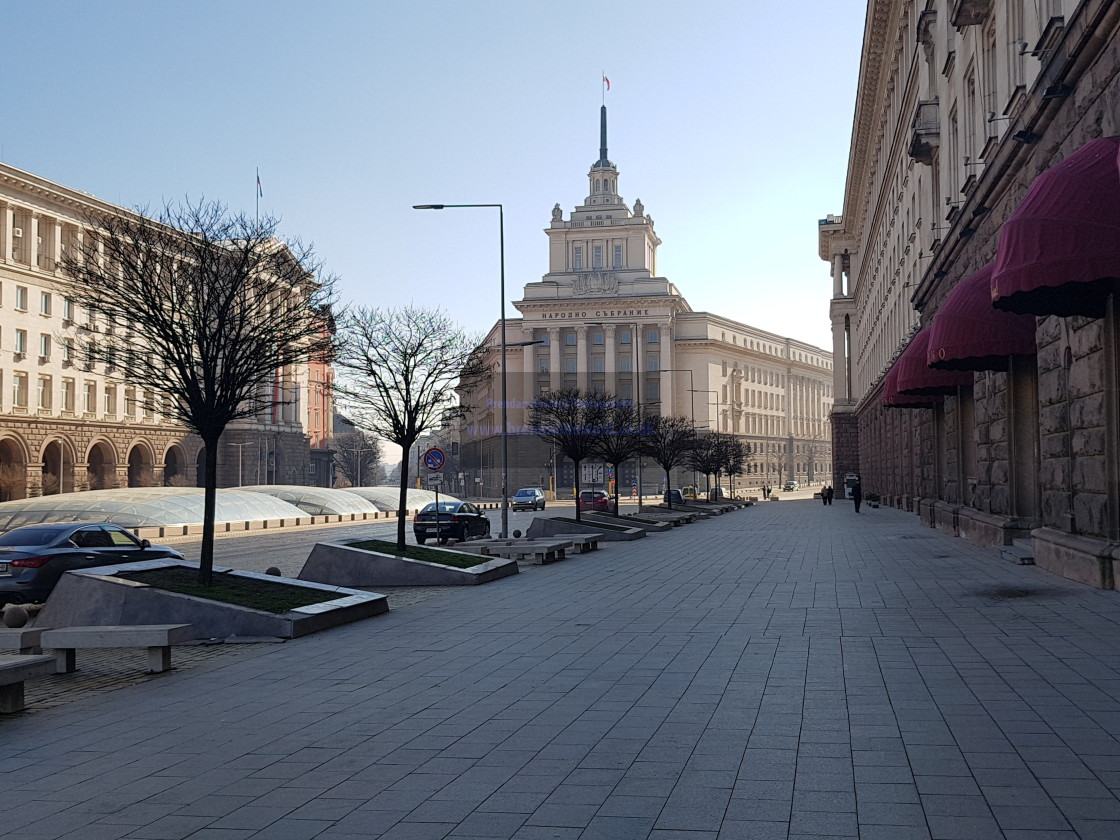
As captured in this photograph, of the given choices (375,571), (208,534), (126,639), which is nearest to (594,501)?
(375,571)

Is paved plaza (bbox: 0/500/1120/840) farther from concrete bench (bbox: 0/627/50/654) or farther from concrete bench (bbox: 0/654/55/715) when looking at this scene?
concrete bench (bbox: 0/627/50/654)

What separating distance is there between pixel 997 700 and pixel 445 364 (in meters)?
17.5

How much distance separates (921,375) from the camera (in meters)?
24.7

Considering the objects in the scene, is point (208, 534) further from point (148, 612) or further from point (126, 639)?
point (126, 639)

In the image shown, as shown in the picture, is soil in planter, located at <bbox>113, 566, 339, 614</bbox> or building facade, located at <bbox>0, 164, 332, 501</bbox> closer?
soil in planter, located at <bbox>113, 566, 339, 614</bbox>

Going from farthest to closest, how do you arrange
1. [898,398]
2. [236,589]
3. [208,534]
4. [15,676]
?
[898,398]
[208,534]
[236,589]
[15,676]

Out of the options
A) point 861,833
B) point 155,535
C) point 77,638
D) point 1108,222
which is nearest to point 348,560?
point 77,638

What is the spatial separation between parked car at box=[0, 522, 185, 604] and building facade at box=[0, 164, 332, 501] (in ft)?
147

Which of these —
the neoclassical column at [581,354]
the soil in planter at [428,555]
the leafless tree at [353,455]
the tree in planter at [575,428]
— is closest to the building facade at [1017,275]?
the soil in planter at [428,555]

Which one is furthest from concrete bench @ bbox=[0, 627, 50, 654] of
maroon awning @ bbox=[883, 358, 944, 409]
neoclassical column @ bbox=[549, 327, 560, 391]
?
neoclassical column @ bbox=[549, 327, 560, 391]

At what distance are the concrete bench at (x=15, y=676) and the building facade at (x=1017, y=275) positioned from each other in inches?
413

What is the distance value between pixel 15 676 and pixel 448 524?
26.5 m

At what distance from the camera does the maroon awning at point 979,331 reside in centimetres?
1797

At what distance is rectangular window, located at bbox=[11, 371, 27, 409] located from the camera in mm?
67812
